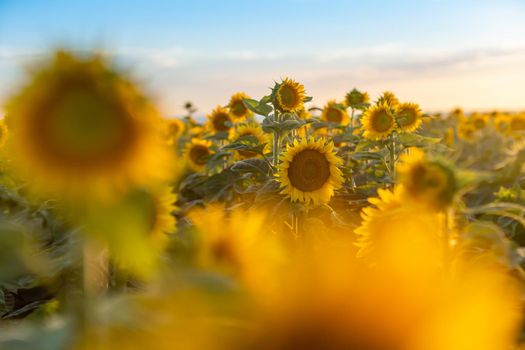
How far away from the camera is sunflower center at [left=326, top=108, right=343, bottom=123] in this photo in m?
5.91

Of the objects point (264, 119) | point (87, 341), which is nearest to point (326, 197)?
point (264, 119)

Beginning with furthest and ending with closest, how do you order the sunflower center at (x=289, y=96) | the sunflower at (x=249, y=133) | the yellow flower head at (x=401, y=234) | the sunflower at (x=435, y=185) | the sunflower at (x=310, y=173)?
the sunflower at (x=249, y=133) → the sunflower center at (x=289, y=96) → the sunflower at (x=310, y=173) → the sunflower at (x=435, y=185) → the yellow flower head at (x=401, y=234)

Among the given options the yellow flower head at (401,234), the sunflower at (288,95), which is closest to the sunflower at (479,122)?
the sunflower at (288,95)

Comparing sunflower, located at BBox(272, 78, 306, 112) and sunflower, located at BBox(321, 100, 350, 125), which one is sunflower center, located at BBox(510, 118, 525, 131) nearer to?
sunflower, located at BBox(321, 100, 350, 125)

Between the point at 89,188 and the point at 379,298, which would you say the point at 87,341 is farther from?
the point at 379,298

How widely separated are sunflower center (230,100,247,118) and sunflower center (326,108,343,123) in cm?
79

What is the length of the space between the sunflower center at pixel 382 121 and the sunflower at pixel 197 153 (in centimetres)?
211

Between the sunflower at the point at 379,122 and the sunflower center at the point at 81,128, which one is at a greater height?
the sunflower center at the point at 81,128

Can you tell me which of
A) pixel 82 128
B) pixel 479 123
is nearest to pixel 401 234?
pixel 82 128

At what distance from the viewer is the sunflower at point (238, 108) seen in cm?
595

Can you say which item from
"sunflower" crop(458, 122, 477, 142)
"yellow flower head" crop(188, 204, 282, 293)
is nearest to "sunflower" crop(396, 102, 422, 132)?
"yellow flower head" crop(188, 204, 282, 293)

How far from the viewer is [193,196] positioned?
17.1 ft

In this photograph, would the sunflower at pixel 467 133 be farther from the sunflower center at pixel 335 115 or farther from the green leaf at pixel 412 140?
the green leaf at pixel 412 140

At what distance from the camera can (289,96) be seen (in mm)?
3914
